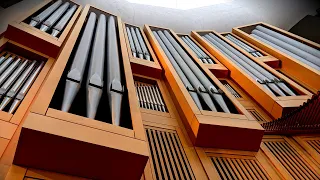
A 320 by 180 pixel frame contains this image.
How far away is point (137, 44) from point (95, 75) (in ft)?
8.58

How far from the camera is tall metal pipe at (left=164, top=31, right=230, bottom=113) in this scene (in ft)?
10.8

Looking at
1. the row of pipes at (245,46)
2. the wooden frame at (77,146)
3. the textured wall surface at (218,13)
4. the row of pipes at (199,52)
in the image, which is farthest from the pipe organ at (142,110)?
the textured wall surface at (218,13)

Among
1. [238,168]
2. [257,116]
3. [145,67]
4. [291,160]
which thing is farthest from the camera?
[145,67]

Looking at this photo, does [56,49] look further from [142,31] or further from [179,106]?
[142,31]

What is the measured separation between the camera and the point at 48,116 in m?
1.89

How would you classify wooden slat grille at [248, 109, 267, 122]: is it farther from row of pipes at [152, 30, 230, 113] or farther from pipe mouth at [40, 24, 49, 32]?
pipe mouth at [40, 24, 49, 32]

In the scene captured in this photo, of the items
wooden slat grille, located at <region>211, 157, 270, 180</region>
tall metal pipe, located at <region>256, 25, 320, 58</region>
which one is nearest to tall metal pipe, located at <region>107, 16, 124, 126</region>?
wooden slat grille, located at <region>211, 157, 270, 180</region>

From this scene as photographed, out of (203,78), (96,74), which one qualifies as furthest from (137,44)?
(96,74)

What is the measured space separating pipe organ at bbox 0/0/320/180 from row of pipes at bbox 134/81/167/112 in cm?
1

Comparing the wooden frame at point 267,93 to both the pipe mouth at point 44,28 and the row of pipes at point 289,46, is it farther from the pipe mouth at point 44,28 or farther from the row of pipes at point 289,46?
the pipe mouth at point 44,28

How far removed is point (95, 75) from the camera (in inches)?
106

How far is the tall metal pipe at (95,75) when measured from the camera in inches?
88.2

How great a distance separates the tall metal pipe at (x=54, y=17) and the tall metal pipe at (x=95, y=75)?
66 centimetres

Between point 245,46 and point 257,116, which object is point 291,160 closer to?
point 257,116
